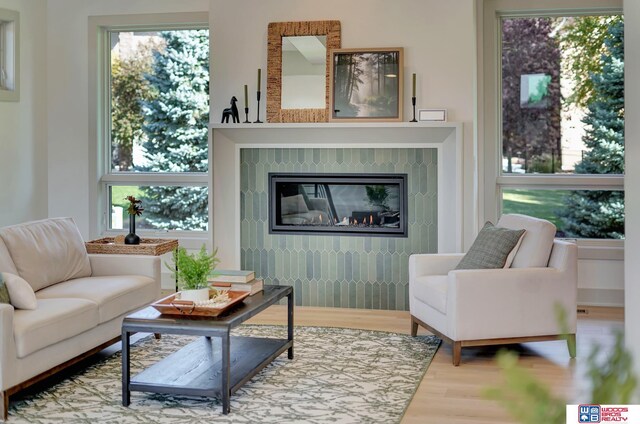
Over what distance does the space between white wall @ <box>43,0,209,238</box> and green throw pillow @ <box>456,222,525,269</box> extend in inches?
153

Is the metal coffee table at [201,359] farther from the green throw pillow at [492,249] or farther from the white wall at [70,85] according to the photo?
the white wall at [70,85]

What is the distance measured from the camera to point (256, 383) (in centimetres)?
467

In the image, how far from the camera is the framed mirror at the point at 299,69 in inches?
271

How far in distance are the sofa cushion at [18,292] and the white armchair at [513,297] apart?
2.40m

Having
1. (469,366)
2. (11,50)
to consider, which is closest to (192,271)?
(469,366)

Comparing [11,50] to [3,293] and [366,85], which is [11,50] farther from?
[3,293]

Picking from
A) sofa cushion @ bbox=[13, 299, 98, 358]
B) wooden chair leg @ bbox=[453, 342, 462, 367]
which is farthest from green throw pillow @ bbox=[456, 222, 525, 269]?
sofa cushion @ bbox=[13, 299, 98, 358]

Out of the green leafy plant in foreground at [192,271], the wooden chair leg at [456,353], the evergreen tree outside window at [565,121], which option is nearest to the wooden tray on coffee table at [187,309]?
the green leafy plant in foreground at [192,271]

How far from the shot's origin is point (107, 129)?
26.2 ft

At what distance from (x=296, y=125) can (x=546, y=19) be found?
2.34 meters

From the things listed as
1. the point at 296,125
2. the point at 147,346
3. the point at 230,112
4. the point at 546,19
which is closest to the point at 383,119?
Answer: the point at 296,125

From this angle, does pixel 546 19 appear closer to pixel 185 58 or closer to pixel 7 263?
pixel 185 58

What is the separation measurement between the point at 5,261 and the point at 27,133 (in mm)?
2940

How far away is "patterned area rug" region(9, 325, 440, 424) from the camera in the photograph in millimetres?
4082
